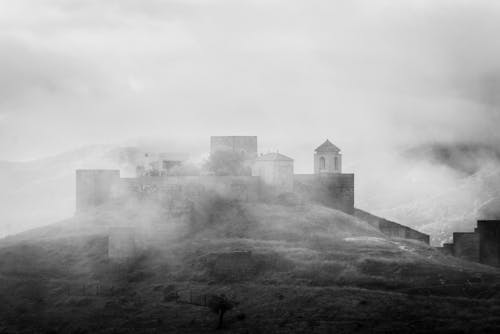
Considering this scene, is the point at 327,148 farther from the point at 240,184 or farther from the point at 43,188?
the point at 43,188

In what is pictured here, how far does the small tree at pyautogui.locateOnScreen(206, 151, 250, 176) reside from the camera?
6719cm

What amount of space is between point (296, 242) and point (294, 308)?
12625 mm

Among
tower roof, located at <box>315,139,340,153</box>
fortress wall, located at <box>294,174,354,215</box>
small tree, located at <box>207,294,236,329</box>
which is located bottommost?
small tree, located at <box>207,294,236,329</box>

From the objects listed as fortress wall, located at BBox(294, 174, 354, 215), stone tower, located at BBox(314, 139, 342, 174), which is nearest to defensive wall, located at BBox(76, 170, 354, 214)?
fortress wall, located at BBox(294, 174, 354, 215)

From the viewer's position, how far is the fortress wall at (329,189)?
65.2 m

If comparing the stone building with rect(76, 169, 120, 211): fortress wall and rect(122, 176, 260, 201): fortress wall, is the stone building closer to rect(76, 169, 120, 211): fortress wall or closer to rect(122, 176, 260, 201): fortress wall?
rect(122, 176, 260, 201): fortress wall

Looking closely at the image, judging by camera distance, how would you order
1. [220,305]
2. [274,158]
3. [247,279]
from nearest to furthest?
[220,305]
[247,279]
[274,158]

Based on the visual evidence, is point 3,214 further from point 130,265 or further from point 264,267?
point 264,267

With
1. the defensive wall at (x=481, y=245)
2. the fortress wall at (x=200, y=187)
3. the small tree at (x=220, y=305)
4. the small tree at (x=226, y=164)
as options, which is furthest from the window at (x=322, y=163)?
the small tree at (x=220, y=305)

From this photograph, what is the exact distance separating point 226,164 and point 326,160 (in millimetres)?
9327

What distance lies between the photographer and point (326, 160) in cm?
6756

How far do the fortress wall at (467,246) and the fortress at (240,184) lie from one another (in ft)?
13.2

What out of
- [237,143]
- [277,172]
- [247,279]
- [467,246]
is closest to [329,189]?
[277,172]

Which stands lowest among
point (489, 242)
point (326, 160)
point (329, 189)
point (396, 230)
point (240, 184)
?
point (489, 242)
